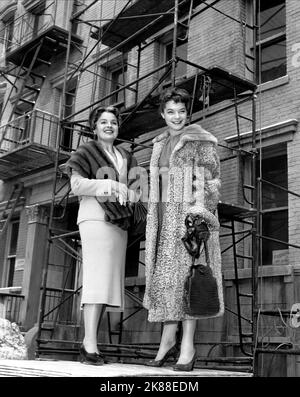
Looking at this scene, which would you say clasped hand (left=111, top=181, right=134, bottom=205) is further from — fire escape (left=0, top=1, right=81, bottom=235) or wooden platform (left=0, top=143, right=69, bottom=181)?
fire escape (left=0, top=1, right=81, bottom=235)

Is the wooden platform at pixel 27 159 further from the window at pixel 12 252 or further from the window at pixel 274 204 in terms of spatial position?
the window at pixel 274 204

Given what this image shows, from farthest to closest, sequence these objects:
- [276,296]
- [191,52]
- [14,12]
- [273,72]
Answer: [14,12] < [191,52] < [273,72] < [276,296]

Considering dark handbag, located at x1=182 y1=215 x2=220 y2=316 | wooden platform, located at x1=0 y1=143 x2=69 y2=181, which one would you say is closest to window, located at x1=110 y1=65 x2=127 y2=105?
wooden platform, located at x1=0 y1=143 x2=69 y2=181

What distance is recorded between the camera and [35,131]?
14.9 metres

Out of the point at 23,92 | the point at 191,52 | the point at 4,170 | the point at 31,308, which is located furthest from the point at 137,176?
the point at 23,92

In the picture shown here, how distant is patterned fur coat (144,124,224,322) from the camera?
4.44 m

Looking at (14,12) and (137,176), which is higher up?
(14,12)

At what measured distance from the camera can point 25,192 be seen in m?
14.7

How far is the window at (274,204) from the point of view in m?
9.12

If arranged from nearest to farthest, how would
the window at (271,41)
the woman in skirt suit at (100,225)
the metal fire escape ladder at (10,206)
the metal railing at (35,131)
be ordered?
the woman in skirt suit at (100,225), the window at (271,41), the metal railing at (35,131), the metal fire escape ladder at (10,206)

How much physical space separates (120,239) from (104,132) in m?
1.01

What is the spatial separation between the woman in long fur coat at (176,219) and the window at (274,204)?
14.5 feet

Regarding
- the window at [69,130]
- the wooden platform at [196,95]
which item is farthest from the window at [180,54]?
the window at [69,130]

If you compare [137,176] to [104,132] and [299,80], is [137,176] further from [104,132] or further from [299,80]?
[299,80]
